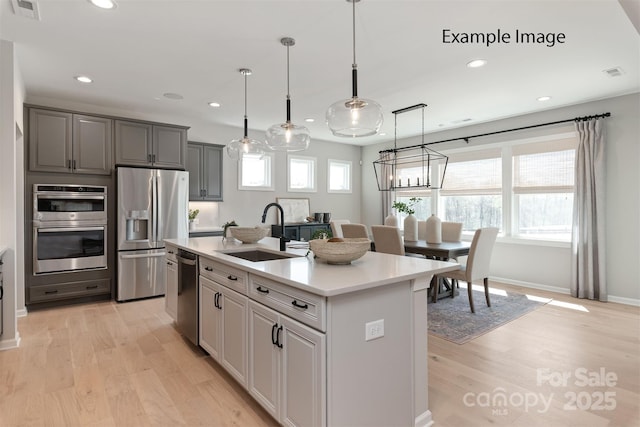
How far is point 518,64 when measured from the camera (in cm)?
341

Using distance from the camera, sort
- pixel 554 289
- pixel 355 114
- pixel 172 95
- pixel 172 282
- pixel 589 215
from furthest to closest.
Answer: pixel 554 289, pixel 589 215, pixel 172 95, pixel 172 282, pixel 355 114

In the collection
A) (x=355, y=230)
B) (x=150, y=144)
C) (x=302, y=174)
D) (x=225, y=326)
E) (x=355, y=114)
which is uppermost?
(x=150, y=144)

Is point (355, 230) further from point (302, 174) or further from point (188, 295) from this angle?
point (302, 174)

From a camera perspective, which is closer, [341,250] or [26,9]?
[341,250]

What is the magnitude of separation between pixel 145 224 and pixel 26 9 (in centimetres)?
274

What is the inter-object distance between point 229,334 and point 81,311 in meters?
2.92

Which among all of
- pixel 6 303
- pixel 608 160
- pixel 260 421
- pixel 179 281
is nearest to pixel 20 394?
pixel 6 303

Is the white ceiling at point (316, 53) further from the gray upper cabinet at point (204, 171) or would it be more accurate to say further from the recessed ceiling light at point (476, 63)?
the gray upper cabinet at point (204, 171)

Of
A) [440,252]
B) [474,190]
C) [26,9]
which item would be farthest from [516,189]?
[26,9]

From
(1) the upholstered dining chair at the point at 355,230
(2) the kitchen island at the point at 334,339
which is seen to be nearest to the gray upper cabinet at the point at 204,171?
(1) the upholstered dining chair at the point at 355,230

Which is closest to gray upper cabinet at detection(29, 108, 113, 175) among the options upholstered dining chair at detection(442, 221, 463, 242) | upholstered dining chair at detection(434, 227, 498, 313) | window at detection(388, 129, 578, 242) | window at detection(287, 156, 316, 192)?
window at detection(287, 156, 316, 192)

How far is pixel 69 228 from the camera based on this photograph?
423 cm

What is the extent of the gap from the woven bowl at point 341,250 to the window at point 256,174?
14.3ft

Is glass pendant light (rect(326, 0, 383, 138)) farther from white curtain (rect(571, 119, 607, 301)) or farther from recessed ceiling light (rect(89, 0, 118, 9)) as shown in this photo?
white curtain (rect(571, 119, 607, 301))
